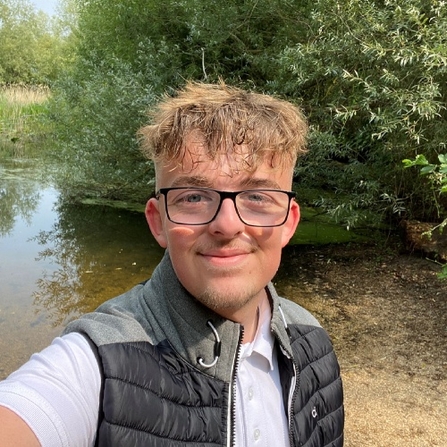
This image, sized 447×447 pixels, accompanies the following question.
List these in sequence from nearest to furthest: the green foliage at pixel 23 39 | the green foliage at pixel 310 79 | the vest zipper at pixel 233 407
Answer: the vest zipper at pixel 233 407, the green foliage at pixel 310 79, the green foliage at pixel 23 39

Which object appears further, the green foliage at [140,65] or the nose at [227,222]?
the green foliage at [140,65]

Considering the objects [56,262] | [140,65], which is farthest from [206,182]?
[56,262]

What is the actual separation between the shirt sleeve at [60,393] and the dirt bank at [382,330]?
93.2 inches

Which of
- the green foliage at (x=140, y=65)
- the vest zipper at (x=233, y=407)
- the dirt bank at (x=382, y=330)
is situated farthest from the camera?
the green foliage at (x=140, y=65)

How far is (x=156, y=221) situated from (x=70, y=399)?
533 mm

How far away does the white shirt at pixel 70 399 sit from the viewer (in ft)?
3.07

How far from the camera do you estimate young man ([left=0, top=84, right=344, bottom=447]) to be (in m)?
1.03

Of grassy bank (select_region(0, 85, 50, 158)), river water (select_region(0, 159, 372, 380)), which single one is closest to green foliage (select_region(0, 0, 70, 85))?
grassy bank (select_region(0, 85, 50, 158))

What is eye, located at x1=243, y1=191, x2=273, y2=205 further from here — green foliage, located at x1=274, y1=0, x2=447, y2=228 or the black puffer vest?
green foliage, located at x1=274, y1=0, x2=447, y2=228

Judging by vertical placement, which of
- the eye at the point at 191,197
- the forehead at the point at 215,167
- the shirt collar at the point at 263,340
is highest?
the forehead at the point at 215,167

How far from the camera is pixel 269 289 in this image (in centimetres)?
146

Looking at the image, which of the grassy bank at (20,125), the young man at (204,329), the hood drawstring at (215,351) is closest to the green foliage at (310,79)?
the young man at (204,329)

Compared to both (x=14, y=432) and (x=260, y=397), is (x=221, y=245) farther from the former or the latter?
(x=14, y=432)

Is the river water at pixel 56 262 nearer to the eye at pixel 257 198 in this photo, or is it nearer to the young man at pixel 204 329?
the young man at pixel 204 329
